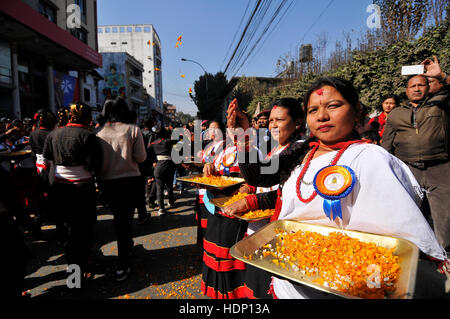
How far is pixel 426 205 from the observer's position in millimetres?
3490

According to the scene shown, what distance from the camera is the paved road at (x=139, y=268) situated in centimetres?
314

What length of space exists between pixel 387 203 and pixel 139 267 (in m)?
3.72

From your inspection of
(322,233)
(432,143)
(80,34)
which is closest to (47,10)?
(80,34)

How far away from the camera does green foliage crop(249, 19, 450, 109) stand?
611cm

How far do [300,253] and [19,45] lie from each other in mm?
21756

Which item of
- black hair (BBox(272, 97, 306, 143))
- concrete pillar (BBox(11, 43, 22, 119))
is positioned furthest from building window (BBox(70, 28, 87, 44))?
black hair (BBox(272, 97, 306, 143))

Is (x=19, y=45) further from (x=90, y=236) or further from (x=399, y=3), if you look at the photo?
(x=399, y=3)

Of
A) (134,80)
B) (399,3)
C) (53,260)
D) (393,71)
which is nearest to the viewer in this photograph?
(53,260)

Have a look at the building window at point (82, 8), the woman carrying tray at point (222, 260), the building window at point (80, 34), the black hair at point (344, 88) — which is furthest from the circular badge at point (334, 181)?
the building window at point (82, 8)

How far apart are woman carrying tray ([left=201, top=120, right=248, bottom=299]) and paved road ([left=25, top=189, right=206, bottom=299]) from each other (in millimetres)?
394

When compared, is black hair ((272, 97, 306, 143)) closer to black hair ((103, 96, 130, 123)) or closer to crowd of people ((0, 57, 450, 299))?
crowd of people ((0, 57, 450, 299))

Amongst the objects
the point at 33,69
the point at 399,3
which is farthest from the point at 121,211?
the point at 33,69

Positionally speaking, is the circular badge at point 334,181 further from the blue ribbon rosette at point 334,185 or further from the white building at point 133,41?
the white building at point 133,41

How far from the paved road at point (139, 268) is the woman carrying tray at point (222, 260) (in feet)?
1.44
